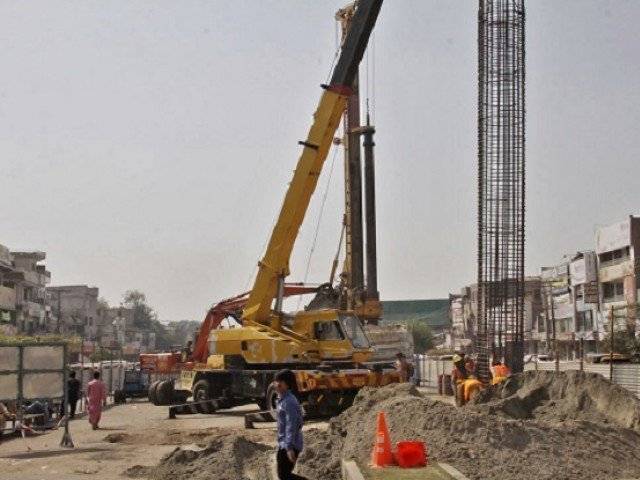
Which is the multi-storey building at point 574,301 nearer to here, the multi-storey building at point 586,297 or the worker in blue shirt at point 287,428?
the multi-storey building at point 586,297

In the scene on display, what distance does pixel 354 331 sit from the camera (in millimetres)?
23062

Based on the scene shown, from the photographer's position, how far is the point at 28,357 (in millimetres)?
16844

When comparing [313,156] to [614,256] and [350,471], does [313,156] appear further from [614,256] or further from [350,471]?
[614,256]

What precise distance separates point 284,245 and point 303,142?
271 cm

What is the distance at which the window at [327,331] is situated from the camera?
2278 centimetres

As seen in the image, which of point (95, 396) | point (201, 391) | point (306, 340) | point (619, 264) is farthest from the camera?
point (619, 264)

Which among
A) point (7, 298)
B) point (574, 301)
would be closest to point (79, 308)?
point (7, 298)

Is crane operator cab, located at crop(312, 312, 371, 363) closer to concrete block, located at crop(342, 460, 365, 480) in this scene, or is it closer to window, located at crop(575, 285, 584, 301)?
concrete block, located at crop(342, 460, 365, 480)

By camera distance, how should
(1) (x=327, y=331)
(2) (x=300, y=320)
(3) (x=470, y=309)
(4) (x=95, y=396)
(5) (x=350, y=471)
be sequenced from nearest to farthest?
(5) (x=350, y=471) → (4) (x=95, y=396) → (1) (x=327, y=331) → (2) (x=300, y=320) → (3) (x=470, y=309)

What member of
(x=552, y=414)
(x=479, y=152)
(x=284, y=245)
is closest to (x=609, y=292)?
(x=479, y=152)

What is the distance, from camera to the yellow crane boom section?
2327 cm

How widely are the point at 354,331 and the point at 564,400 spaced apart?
768cm

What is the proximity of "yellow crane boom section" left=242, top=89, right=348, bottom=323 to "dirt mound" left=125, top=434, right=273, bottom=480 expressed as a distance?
31.8ft

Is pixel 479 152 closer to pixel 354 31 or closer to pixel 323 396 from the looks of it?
pixel 354 31
